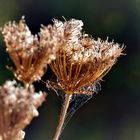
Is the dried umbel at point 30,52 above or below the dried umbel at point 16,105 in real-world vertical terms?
above

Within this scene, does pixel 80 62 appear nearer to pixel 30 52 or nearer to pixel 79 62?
pixel 79 62

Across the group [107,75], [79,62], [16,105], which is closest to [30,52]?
[16,105]

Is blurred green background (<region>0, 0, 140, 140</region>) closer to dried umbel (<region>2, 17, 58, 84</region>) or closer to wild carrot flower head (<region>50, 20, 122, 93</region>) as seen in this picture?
wild carrot flower head (<region>50, 20, 122, 93</region>)

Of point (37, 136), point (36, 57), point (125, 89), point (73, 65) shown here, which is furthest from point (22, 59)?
point (125, 89)

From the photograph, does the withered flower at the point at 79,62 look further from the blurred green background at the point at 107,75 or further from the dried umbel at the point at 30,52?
the blurred green background at the point at 107,75

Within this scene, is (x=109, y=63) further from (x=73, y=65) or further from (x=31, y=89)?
(x=31, y=89)

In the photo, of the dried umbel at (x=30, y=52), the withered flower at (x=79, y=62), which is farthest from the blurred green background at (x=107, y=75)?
the dried umbel at (x=30, y=52)
